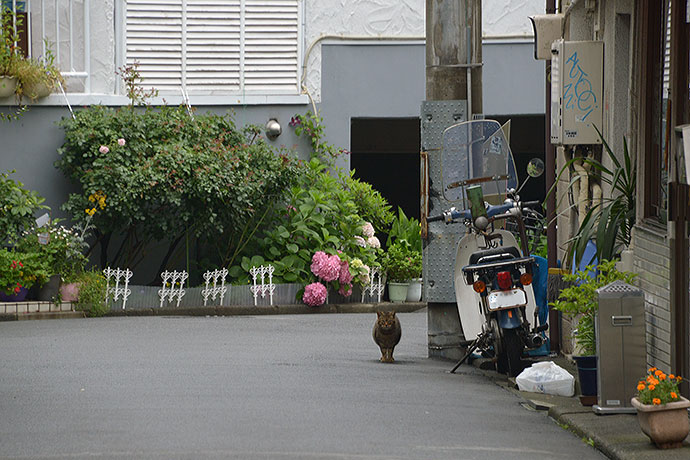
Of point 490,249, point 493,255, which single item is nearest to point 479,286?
point 493,255

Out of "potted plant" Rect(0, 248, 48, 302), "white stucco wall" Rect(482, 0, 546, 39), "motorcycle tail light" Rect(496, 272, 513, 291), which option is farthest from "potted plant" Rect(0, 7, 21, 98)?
"motorcycle tail light" Rect(496, 272, 513, 291)

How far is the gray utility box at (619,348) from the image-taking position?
719 cm

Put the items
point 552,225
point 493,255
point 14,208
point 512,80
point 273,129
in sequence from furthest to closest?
1. point 512,80
2. point 273,129
3. point 14,208
4. point 552,225
5. point 493,255

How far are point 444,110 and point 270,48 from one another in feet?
23.6

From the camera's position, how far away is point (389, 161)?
20.3 m

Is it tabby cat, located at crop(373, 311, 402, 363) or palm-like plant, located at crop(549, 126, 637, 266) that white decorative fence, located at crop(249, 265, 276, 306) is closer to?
tabby cat, located at crop(373, 311, 402, 363)

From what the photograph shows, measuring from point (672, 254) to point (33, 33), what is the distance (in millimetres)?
11503

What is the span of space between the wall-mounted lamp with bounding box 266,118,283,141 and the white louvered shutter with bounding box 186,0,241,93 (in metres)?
0.79

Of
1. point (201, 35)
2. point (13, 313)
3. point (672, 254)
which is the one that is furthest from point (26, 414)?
point (201, 35)

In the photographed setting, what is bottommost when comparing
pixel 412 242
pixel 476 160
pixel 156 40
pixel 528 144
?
pixel 412 242

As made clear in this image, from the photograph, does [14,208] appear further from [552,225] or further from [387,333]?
[552,225]

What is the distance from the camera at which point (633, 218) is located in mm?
8461

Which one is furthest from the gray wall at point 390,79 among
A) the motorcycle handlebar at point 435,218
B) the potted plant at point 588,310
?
the potted plant at point 588,310

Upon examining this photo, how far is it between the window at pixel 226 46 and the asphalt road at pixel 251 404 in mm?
6026
